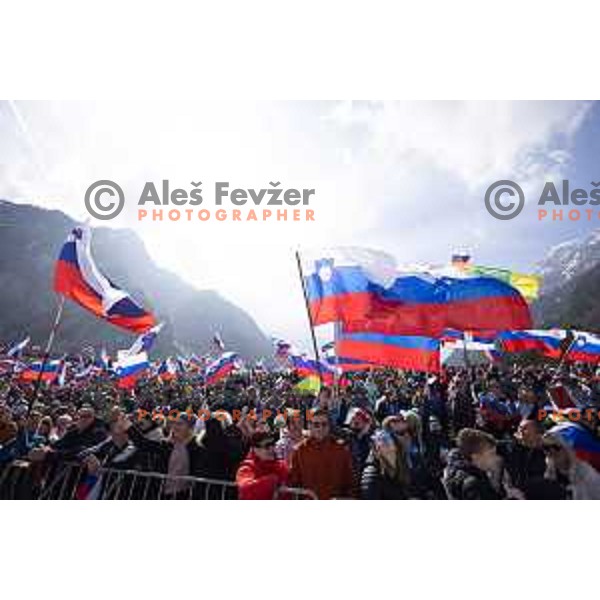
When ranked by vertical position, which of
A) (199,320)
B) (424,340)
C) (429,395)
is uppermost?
(199,320)

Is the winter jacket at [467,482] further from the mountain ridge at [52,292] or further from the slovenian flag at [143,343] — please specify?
the mountain ridge at [52,292]

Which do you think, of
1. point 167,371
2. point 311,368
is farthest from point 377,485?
point 167,371

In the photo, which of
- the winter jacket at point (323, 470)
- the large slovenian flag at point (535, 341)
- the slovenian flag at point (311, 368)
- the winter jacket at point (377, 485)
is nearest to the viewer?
the winter jacket at point (377, 485)

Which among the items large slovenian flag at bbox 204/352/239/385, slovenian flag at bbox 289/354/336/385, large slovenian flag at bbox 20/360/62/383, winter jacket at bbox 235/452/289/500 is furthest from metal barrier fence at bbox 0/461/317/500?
large slovenian flag at bbox 20/360/62/383

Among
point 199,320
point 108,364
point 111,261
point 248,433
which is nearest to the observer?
point 248,433

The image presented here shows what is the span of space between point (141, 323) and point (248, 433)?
2.43 metres

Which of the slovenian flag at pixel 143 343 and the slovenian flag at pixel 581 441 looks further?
the slovenian flag at pixel 143 343

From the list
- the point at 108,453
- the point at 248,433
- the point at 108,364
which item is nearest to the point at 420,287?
the point at 248,433

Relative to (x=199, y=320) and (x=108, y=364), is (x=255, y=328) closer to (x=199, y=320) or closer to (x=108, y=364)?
(x=199, y=320)

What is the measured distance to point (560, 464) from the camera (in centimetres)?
502

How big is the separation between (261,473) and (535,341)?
9.68 meters

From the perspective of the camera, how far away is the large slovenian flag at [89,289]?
826cm

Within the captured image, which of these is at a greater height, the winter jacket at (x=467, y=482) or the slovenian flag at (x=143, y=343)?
the slovenian flag at (x=143, y=343)

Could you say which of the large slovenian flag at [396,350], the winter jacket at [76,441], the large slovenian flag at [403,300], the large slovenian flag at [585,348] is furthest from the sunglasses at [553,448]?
the large slovenian flag at [585,348]
